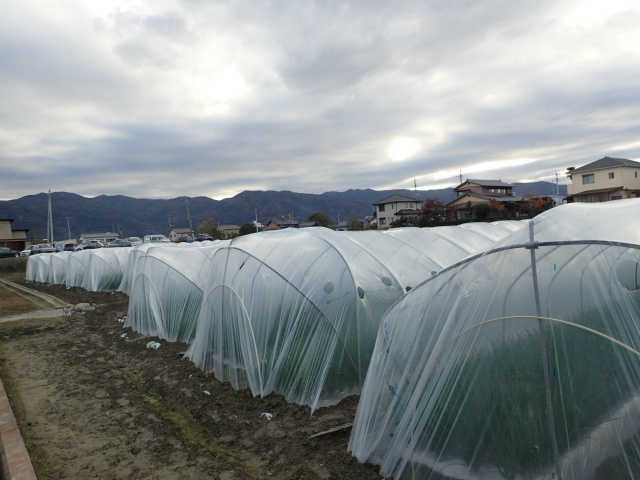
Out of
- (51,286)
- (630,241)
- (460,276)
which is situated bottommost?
(51,286)

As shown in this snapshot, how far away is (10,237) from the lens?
55.7 meters

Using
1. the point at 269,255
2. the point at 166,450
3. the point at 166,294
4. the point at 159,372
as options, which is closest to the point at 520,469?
the point at 166,450

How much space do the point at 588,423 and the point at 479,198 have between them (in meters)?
49.8

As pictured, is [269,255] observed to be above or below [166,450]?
above

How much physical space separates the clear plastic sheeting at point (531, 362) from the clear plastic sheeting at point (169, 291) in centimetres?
669

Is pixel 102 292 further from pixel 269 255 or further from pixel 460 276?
pixel 460 276

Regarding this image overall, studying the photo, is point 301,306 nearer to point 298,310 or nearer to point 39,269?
point 298,310

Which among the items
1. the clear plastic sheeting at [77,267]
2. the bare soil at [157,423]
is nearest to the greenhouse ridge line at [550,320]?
the bare soil at [157,423]

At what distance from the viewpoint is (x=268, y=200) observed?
614ft

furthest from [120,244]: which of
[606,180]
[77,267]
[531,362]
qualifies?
[531,362]

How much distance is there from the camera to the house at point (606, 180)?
126 ft

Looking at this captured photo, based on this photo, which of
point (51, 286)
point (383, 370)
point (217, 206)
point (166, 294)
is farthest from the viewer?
point (217, 206)

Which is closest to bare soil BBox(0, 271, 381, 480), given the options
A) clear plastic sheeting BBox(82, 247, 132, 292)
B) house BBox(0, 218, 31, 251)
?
clear plastic sheeting BBox(82, 247, 132, 292)

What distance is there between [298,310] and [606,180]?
44.5m
